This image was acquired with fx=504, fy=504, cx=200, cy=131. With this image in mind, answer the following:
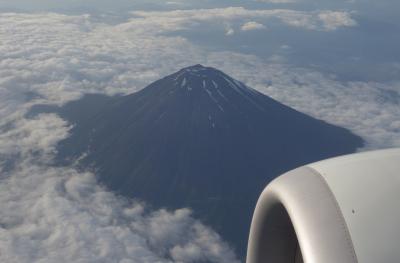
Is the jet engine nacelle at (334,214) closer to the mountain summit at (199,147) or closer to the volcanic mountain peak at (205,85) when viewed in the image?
the mountain summit at (199,147)

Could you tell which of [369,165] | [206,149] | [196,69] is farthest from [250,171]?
[369,165]

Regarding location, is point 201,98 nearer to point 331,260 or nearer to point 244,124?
point 244,124

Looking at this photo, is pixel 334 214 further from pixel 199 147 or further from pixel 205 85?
pixel 205 85

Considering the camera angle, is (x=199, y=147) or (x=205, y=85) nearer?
(x=199, y=147)

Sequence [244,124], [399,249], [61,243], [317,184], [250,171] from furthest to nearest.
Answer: [244,124], [250,171], [61,243], [317,184], [399,249]

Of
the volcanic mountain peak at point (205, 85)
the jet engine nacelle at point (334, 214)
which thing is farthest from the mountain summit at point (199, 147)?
the jet engine nacelle at point (334, 214)

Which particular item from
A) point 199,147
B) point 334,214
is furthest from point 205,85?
point 334,214

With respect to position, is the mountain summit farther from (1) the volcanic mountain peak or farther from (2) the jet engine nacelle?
(2) the jet engine nacelle
